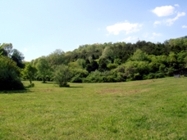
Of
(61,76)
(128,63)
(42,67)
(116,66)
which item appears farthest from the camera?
(116,66)

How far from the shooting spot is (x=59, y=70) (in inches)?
2096

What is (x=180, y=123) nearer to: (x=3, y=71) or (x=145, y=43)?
(x=3, y=71)

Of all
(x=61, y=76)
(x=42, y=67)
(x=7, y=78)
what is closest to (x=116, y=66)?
(x=42, y=67)

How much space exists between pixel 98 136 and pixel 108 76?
6439 centimetres

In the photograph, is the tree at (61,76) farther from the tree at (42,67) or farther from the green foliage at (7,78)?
the tree at (42,67)

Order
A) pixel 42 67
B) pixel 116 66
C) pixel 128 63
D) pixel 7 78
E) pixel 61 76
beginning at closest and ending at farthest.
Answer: pixel 7 78 → pixel 61 76 → pixel 42 67 → pixel 128 63 → pixel 116 66

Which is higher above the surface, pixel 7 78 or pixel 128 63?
pixel 128 63

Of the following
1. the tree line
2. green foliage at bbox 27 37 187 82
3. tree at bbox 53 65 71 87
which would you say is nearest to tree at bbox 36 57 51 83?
the tree line

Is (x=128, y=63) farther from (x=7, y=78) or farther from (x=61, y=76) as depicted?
(x=7, y=78)

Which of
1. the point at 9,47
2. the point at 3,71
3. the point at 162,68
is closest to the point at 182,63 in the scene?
the point at 162,68

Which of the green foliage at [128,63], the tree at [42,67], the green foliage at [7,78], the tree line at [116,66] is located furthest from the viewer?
the green foliage at [128,63]

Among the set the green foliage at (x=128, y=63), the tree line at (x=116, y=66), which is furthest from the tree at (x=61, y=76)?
the green foliage at (x=128, y=63)

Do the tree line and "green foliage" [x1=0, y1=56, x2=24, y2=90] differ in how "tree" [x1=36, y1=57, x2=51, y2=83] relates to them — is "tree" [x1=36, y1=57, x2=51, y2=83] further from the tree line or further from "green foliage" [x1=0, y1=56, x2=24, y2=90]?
"green foliage" [x1=0, y1=56, x2=24, y2=90]

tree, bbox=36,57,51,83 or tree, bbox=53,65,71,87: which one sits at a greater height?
tree, bbox=36,57,51,83
